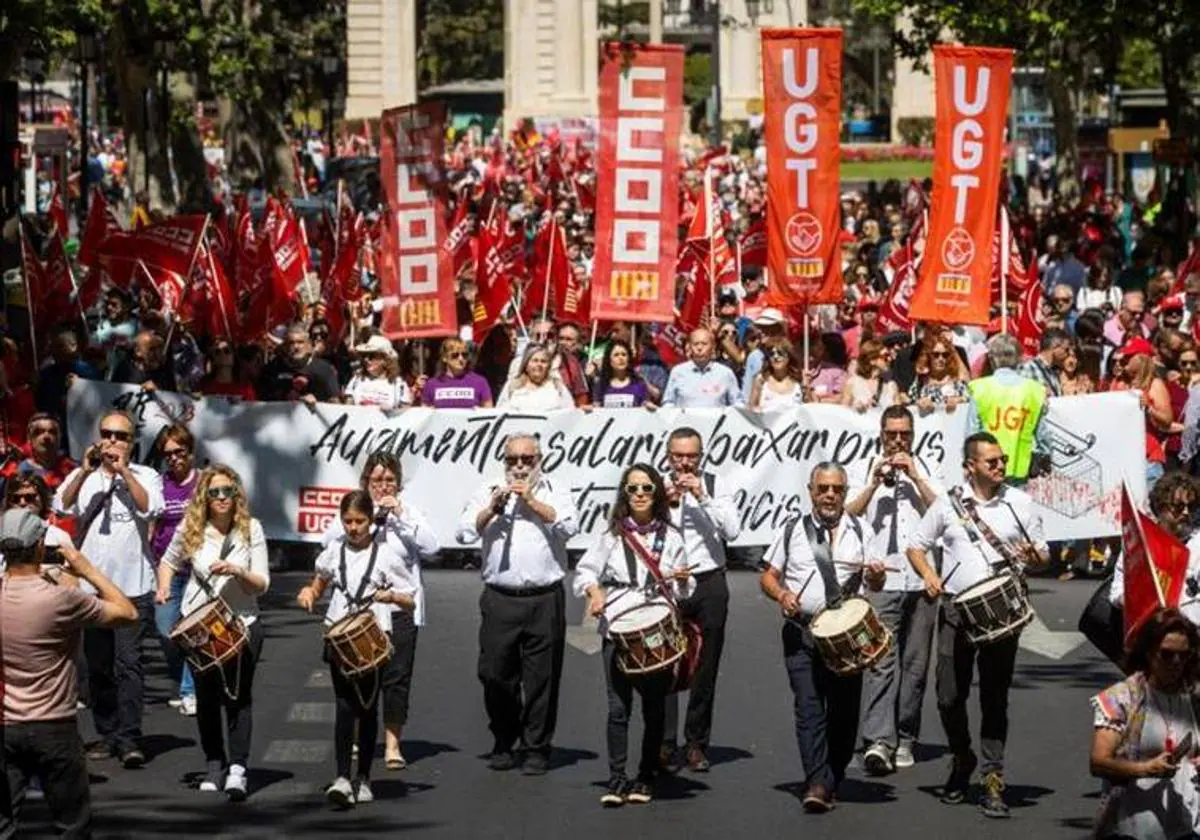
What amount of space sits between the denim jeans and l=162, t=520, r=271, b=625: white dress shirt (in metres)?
0.98

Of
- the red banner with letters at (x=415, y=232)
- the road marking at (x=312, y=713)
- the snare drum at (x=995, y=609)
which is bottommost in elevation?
the road marking at (x=312, y=713)

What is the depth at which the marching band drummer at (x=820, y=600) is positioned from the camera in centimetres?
1407

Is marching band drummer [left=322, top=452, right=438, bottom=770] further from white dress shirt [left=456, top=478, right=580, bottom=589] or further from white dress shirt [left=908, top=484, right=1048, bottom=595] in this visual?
white dress shirt [left=908, top=484, right=1048, bottom=595]

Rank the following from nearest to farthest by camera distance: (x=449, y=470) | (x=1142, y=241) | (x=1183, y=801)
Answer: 1. (x=1183, y=801)
2. (x=449, y=470)
3. (x=1142, y=241)

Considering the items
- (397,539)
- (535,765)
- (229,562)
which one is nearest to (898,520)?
(535,765)

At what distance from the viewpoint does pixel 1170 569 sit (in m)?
11.5

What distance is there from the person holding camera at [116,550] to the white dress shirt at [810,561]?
310cm

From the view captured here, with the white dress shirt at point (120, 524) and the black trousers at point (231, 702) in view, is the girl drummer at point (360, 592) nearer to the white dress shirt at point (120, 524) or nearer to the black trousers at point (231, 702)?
the black trousers at point (231, 702)

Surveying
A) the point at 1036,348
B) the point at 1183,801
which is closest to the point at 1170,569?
the point at 1183,801

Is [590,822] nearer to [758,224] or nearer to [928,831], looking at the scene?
[928,831]

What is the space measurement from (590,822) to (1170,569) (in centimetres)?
→ 340

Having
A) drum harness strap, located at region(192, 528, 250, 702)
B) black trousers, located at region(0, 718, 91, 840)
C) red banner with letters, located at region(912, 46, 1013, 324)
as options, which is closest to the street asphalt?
drum harness strap, located at region(192, 528, 250, 702)

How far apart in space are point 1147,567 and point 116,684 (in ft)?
19.1

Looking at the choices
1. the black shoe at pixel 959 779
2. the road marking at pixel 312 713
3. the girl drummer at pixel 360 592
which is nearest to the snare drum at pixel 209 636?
the girl drummer at pixel 360 592
